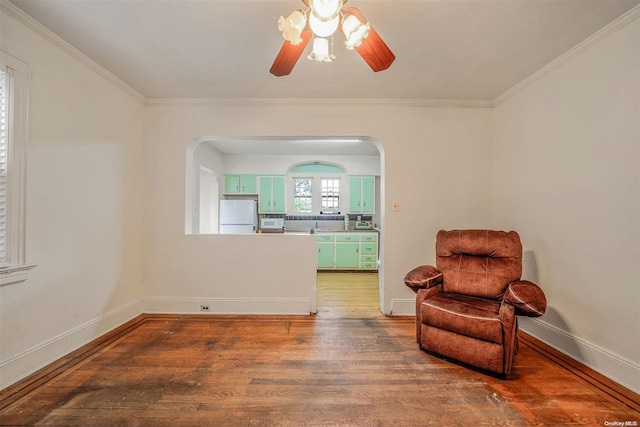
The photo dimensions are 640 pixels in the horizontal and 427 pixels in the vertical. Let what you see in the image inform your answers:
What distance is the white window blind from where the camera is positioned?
5.16ft

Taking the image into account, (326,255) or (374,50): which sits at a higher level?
(374,50)

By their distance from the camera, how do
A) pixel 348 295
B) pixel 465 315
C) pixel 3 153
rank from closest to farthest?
pixel 3 153
pixel 465 315
pixel 348 295

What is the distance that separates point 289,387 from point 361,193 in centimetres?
427

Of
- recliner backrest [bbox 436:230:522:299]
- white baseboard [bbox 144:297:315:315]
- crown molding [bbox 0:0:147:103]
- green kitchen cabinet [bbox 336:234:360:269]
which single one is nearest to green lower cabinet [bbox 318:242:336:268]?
green kitchen cabinet [bbox 336:234:360:269]

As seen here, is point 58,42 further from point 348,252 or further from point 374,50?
point 348,252

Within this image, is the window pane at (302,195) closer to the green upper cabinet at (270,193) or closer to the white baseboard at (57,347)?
the green upper cabinet at (270,193)

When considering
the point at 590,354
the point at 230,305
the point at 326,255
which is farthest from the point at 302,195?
the point at 590,354

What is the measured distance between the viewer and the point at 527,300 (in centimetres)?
165

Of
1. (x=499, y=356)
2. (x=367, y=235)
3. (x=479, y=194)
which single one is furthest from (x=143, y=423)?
(x=367, y=235)

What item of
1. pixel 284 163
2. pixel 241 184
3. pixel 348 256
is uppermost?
pixel 284 163

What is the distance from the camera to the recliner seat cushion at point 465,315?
1.71 metres

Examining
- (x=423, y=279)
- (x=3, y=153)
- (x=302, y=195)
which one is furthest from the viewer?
(x=302, y=195)

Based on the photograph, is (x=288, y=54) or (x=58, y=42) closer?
(x=288, y=54)

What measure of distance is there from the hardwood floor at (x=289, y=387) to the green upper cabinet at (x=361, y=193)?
331 cm
